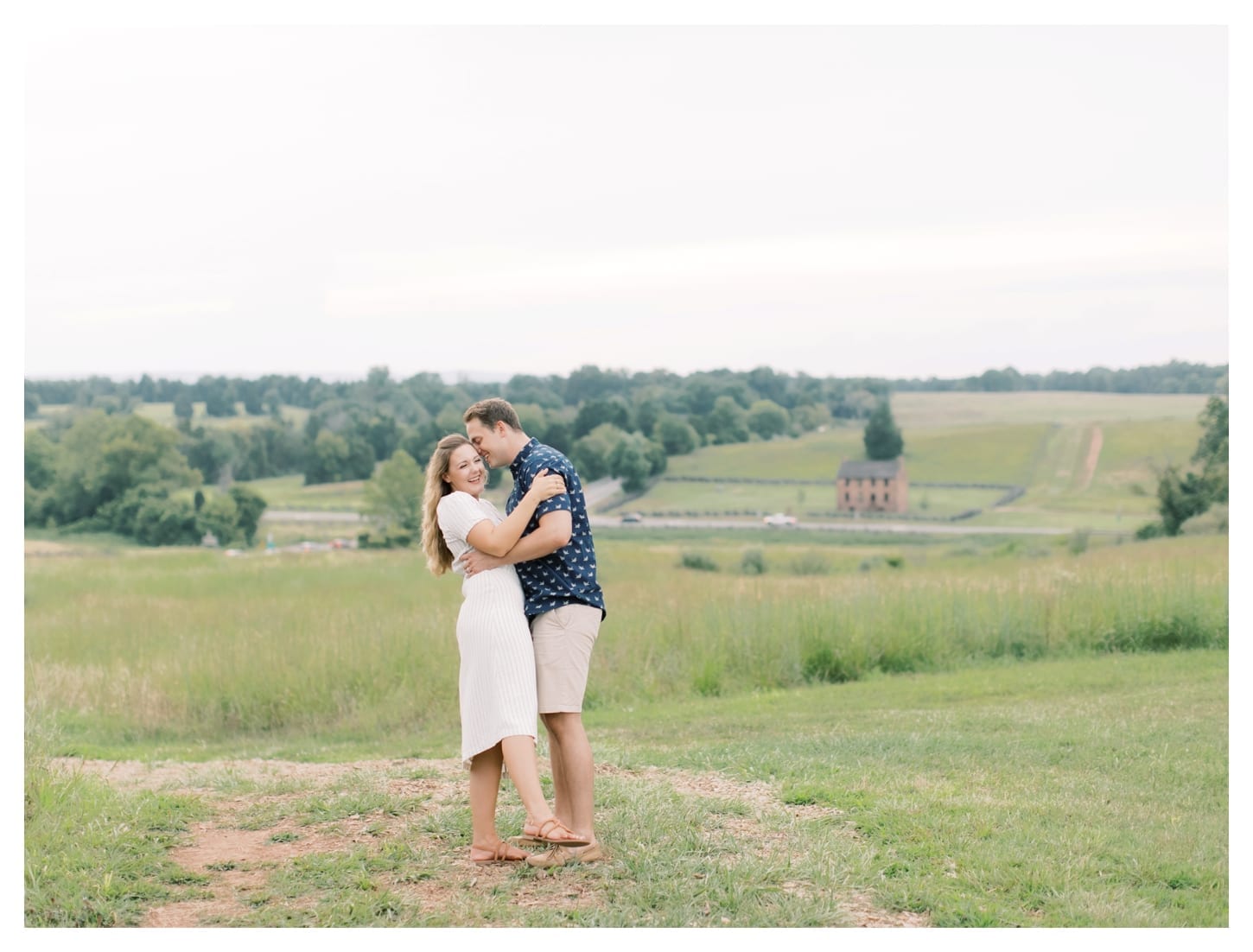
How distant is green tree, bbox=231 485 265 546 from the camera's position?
72.8 metres

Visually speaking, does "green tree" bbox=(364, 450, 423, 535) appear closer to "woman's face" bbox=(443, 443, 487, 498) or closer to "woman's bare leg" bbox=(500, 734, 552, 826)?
"woman's face" bbox=(443, 443, 487, 498)

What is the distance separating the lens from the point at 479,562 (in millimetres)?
5387

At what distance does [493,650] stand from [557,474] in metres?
0.81

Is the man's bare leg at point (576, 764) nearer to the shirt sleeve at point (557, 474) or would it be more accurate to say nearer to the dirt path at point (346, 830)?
the dirt path at point (346, 830)

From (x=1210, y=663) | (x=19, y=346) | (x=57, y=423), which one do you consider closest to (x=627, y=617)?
(x=1210, y=663)

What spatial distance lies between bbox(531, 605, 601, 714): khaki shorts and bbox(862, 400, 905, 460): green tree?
76.8 m

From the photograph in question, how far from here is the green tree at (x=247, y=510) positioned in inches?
2864

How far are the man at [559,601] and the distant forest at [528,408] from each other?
62360 millimetres

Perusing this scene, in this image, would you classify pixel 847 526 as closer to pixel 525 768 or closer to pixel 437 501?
pixel 437 501

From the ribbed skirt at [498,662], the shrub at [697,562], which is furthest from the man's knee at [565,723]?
the shrub at [697,562]

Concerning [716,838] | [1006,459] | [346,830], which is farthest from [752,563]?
[1006,459]

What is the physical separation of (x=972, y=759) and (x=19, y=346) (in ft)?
19.7

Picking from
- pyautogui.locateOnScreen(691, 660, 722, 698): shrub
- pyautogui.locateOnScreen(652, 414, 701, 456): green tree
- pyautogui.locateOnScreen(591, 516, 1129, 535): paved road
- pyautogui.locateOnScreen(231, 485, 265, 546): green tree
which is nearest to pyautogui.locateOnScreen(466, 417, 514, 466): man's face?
pyautogui.locateOnScreen(691, 660, 722, 698): shrub

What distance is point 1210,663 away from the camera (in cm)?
1278
